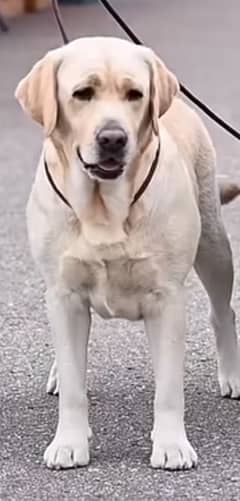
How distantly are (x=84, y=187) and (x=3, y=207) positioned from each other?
353 centimetres

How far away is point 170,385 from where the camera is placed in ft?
12.8

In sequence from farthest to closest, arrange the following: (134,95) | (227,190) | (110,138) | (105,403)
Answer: (227,190) < (105,403) < (134,95) < (110,138)

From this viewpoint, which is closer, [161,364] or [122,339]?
[161,364]

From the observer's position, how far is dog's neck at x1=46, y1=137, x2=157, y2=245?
383cm

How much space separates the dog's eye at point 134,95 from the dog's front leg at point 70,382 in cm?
62

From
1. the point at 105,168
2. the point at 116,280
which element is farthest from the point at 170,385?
the point at 105,168

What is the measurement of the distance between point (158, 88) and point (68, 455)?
1078 millimetres

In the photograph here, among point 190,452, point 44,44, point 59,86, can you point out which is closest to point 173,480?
point 190,452

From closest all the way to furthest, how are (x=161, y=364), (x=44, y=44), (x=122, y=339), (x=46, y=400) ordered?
(x=161, y=364) < (x=46, y=400) < (x=122, y=339) < (x=44, y=44)

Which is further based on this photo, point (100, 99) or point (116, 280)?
point (116, 280)

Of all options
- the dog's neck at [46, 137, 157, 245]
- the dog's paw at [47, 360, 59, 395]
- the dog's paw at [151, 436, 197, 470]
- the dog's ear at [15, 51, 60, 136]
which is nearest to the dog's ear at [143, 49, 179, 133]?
the dog's neck at [46, 137, 157, 245]

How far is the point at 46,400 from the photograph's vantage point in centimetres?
450

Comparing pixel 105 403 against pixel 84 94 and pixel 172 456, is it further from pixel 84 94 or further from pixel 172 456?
pixel 84 94

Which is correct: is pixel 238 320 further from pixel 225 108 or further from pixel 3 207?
pixel 225 108
